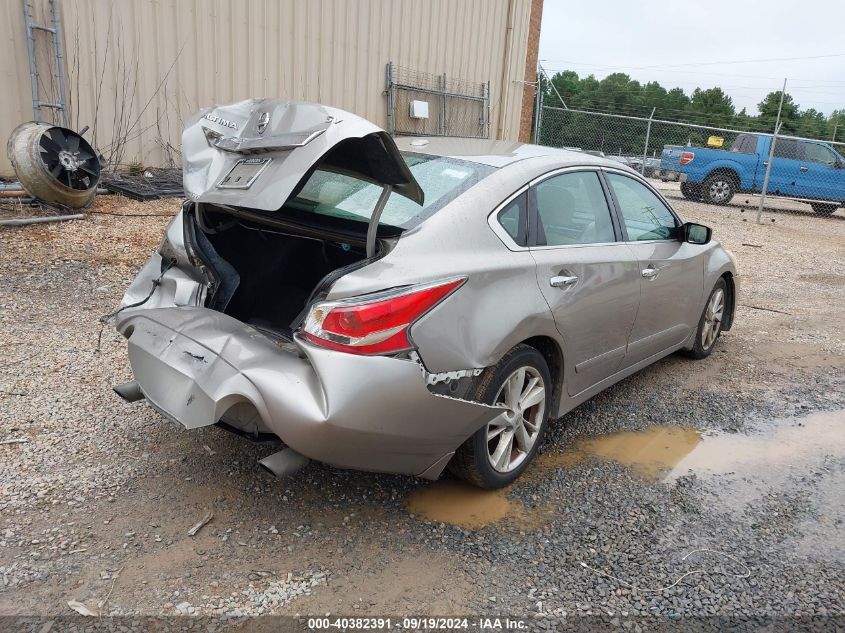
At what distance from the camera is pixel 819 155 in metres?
15.7

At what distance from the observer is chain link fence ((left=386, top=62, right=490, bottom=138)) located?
12.5 meters

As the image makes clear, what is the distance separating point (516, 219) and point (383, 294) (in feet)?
3.10

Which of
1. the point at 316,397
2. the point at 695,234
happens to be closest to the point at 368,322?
the point at 316,397

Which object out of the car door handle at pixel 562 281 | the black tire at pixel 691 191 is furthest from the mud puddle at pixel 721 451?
the black tire at pixel 691 191

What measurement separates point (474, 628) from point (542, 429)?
50.0 inches

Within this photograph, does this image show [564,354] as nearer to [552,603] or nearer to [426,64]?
[552,603]

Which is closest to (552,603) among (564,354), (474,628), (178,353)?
(474,628)

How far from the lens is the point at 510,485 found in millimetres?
3275

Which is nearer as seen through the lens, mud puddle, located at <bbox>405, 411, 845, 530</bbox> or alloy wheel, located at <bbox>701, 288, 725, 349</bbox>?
mud puddle, located at <bbox>405, 411, 845, 530</bbox>

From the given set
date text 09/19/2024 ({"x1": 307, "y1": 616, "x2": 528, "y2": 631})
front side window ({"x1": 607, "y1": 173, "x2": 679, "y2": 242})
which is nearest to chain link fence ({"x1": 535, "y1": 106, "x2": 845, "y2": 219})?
front side window ({"x1": 607, "y1": 173, "x2": 679, "y2": 242})

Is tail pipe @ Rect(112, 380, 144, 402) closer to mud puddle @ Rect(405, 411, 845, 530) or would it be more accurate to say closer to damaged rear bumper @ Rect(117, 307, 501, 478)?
damaged rear bumper @ Rect(117, 307, 501, 478)

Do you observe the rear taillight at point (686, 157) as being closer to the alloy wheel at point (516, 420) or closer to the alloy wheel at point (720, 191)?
the alloy wheel at point (720, 191)

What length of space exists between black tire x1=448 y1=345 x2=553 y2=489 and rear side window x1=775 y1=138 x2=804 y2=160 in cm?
1549

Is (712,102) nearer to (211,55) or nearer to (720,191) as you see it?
A: (720,191)
